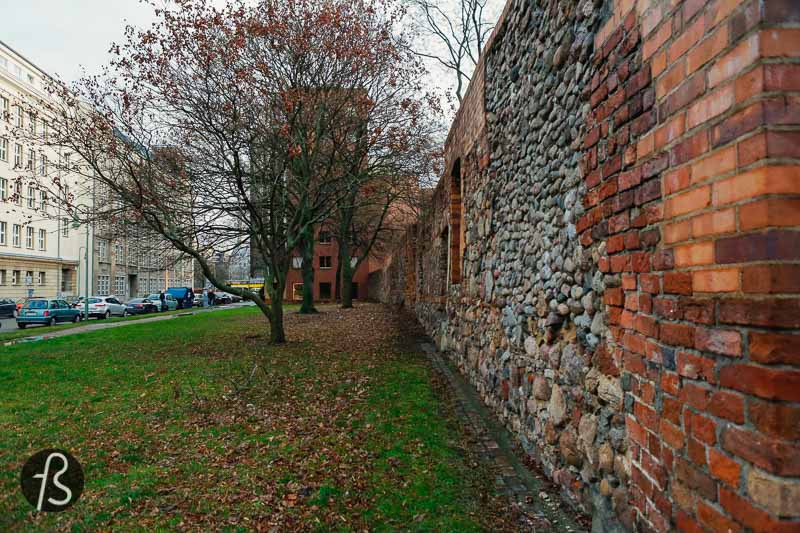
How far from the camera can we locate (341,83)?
1217cm

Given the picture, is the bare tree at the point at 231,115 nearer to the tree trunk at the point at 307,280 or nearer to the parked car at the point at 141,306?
the tree trunk at the point at 307,280

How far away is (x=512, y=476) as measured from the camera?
4168mm

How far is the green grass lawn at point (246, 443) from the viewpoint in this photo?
3.53m

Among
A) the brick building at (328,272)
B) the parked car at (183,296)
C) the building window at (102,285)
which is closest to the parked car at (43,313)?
the parked car at (183,296)

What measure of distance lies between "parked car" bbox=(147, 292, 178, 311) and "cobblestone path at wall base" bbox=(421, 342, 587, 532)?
117 ft

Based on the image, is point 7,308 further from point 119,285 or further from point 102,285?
point 119,285

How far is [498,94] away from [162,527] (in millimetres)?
5353

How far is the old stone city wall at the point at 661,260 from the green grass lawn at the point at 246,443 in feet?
3.43

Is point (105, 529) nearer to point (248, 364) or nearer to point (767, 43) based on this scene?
point (767, 43)

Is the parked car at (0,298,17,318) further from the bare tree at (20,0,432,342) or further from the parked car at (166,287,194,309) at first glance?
the bare tree at (20,0,432,342)

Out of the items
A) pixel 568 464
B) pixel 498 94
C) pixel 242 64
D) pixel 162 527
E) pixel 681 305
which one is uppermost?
pixel 242 64

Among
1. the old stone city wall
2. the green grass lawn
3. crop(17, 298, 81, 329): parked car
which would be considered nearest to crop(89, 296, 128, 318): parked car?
crop(17, 298, 81, 329): parked car

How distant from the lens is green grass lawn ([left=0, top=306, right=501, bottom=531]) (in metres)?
3.53

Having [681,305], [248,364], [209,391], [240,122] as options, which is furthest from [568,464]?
[240,122]
